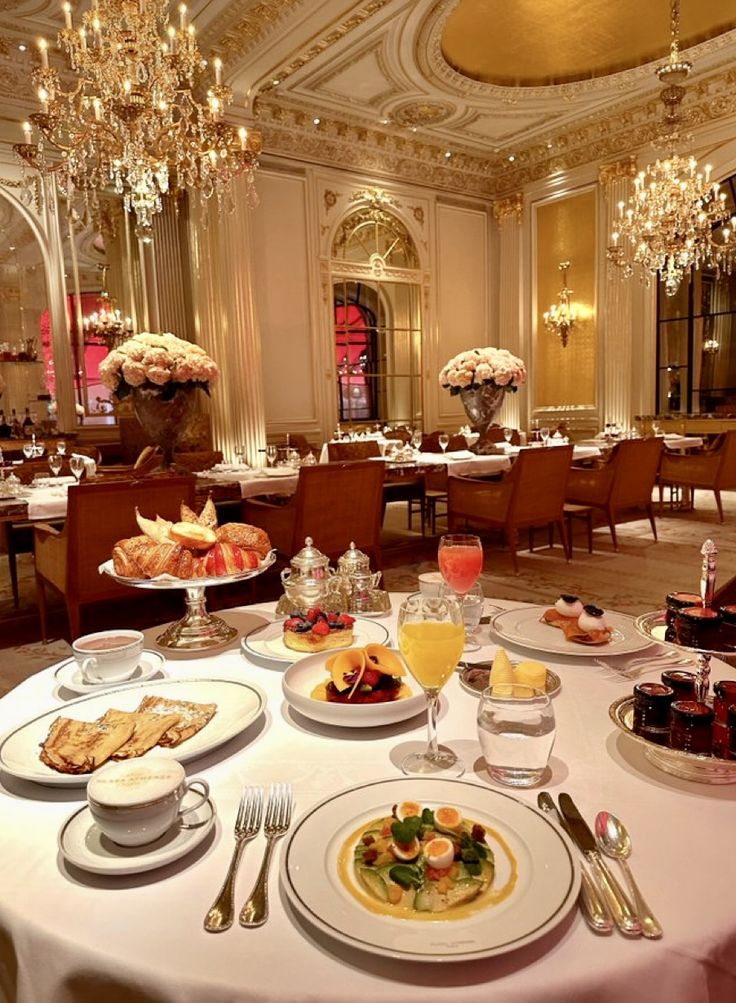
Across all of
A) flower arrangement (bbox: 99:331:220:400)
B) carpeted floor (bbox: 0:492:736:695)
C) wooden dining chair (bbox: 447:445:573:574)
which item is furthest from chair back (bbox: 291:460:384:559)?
wooden dining chair (bbox: 447:445:573:574)

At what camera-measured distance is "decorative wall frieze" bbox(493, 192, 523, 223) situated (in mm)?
9570

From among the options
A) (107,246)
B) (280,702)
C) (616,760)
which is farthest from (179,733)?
(107,246)

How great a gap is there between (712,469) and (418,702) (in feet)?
19.0

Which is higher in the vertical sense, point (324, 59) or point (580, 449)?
point (324, 59)

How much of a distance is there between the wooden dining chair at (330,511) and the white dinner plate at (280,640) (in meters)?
2.12

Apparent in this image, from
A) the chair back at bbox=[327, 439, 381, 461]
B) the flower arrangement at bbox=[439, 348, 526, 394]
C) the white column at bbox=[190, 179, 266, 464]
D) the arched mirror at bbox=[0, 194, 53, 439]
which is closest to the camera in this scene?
the flower arrangement at bbox=[439, 348, 526, 394]

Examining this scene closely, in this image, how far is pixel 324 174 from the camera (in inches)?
323

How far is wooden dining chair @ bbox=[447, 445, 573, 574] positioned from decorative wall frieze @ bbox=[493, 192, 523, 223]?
629 cm

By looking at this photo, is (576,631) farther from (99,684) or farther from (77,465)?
(77,465)

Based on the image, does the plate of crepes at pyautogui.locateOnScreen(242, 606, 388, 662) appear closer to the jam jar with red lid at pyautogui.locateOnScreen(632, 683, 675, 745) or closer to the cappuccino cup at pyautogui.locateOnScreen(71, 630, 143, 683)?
the cappuccino cup at pyautogui.locateOnScreen(71, 630, 143, 683)

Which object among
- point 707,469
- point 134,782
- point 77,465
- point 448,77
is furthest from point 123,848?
point 448,77

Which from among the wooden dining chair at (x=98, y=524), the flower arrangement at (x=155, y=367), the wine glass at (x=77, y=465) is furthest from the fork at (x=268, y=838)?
the wine glass at (x=77, y=465)

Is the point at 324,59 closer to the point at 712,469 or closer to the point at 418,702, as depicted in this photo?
the point at 712,469

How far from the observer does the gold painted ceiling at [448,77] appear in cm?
578
